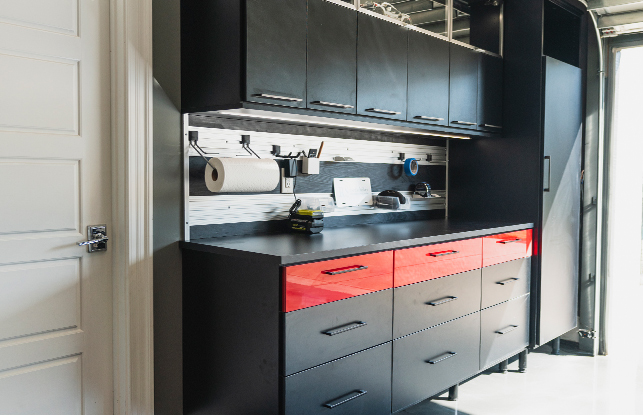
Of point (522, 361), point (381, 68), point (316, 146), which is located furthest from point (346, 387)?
point (522, 361)

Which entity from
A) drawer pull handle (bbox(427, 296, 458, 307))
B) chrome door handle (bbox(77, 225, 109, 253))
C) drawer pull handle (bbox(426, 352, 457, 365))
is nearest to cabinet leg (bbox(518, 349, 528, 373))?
drawer pull handle (bbox(426, 352, 457, 365))

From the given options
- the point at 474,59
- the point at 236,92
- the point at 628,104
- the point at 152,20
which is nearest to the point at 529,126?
the point at 474,59

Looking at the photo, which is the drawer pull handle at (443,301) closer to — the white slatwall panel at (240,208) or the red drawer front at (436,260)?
the red drawer front at (436,260)

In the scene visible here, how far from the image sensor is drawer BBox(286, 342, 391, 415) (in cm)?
200

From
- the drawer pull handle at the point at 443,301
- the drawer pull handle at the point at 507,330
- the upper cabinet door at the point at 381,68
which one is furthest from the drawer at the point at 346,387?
the upper cabinet door at the point at 381,68

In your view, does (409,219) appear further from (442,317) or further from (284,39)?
(284,39)

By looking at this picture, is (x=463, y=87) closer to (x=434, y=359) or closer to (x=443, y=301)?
(x=443, y=301)

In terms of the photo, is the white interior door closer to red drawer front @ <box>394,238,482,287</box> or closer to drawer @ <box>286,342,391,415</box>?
drawer @ <box>286,342,391,415</box>

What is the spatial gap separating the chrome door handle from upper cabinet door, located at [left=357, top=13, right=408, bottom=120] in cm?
127

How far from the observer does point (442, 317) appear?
2.69 m

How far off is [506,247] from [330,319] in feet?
4.89

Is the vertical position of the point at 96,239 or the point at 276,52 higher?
the point at 276,52

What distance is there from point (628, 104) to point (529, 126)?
0.93 m

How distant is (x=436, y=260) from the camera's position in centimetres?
264
